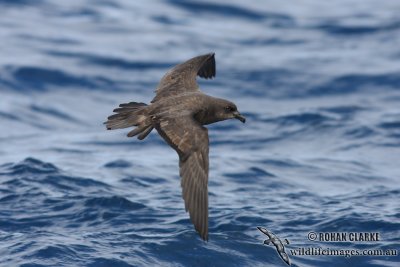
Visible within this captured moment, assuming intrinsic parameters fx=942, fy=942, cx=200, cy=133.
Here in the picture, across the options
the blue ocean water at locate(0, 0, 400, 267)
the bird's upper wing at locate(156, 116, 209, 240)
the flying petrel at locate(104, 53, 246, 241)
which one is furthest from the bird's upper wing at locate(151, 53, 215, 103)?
the blue ocean water at locate(0, 0, 400, 267)

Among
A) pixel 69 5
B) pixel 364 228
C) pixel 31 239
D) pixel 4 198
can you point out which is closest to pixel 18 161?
pixel 4 198

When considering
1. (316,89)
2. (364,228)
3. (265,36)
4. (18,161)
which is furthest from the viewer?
(265,36)

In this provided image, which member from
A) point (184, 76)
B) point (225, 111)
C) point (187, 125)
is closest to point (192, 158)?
point (187, 125)

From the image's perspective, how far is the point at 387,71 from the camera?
55.4ft

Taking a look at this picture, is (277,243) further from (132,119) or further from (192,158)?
(132,119)

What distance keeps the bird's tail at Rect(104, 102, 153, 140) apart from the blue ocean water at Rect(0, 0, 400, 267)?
1238 mm

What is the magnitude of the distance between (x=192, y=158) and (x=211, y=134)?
236 inches

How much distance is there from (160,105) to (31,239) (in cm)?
181

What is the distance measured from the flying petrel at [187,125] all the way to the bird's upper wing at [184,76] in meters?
0.01

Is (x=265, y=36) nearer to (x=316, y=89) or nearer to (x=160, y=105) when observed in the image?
(x=316, y=89)

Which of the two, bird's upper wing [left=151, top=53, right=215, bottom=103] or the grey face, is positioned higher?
bird's upper wing [left=151, top=53, right=215, bottom=103]

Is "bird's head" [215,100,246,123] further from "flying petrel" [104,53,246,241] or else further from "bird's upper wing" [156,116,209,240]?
"bird's upper wing" [156,116,209,240]

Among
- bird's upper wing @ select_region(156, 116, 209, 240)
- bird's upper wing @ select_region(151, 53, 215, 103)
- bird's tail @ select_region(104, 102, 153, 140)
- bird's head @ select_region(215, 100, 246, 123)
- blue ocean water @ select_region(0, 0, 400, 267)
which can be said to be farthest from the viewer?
bird's upper wing @ select_region(151, 53, 215, 103)

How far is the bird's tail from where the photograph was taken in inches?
322
